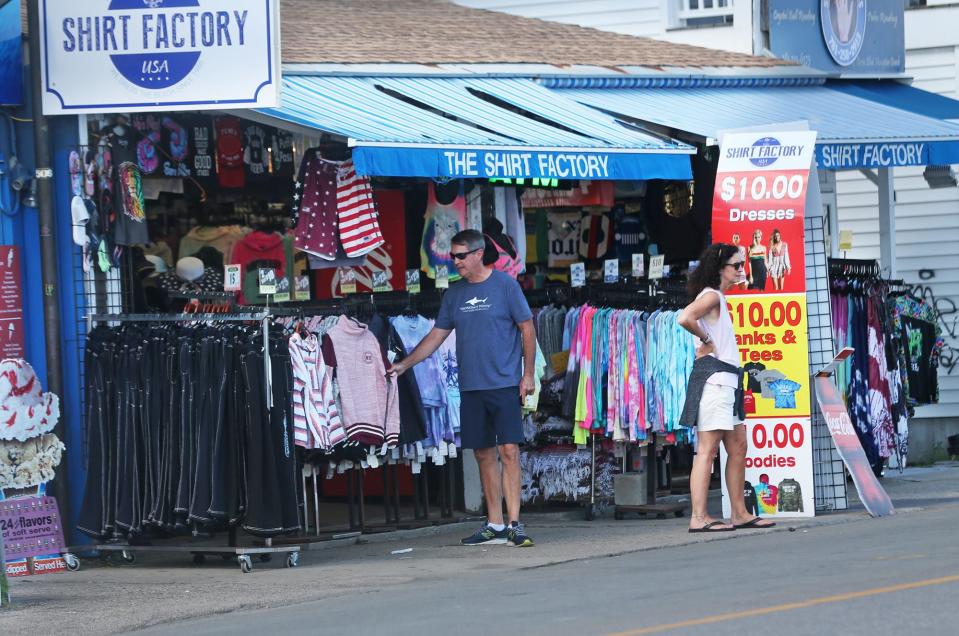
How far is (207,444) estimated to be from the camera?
1080cm

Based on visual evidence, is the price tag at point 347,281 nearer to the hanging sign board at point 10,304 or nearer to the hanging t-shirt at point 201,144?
the hanging t-shirt at point 201,144

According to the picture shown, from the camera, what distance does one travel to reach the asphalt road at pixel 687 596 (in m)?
7.59

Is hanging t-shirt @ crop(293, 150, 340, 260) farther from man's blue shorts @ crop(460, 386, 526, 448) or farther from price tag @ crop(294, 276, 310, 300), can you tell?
man's blue shorts @ crop(460, 386, 526, 448)

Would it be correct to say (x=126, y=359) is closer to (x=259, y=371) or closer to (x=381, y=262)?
(x=259, y=371)

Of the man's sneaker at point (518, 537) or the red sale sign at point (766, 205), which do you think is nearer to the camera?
the man's sneaker at point (518, 537)

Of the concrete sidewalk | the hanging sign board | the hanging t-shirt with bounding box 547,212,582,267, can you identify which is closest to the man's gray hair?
the concrete sidewalk

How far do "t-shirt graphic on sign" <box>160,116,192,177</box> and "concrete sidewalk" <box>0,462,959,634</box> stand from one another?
118 inches

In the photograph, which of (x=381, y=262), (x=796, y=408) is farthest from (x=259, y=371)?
(x=796, y=408)

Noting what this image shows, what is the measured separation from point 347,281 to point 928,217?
9.72 m

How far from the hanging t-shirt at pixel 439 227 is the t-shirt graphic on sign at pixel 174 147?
191 cm

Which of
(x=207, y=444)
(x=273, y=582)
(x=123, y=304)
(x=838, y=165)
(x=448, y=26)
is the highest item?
(x=448, y=26)

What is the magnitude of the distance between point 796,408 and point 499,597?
4.10 m

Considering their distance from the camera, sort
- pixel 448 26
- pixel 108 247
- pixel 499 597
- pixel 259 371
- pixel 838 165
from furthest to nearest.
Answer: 1. pixel 448 26
2. pixel 838 165
3. pixel 108 247
4. pixel 259 371
5. pixel 499 597

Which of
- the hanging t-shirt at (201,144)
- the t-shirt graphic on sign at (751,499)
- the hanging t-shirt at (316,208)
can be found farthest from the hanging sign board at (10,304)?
the t-shirt graphic on sign at (751,499)
